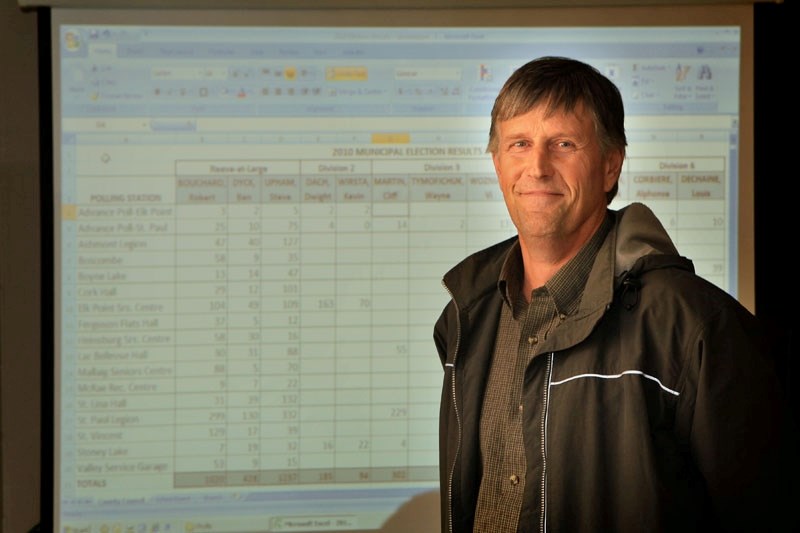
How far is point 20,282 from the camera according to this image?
203 centimetres

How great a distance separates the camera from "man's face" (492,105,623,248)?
1.41 metres

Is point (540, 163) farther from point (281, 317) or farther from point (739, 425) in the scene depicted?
point (281, 317)

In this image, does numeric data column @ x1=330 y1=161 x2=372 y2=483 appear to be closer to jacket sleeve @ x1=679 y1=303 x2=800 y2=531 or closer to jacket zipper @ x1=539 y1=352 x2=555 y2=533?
jacket zipper @ x1=539 y1=352 x2=555 y2=533

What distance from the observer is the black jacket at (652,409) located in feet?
4.00

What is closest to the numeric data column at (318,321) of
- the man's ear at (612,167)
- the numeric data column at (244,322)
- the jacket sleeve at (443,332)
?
the numeric data column at (244,322)

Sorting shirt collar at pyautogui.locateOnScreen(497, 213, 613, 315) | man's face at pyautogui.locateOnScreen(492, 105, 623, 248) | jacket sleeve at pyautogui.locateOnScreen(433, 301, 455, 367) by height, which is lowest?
jacket sleeve at pyautogui.locateOnScreen(433, 301, 455, 367)

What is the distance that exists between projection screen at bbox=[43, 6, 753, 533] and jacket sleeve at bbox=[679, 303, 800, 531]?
82cm

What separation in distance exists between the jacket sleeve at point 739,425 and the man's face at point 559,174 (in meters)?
0.31

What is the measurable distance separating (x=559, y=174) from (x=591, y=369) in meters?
0.36

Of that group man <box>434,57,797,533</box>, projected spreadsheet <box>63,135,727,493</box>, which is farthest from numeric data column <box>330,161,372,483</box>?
man <box>434,57,797,533</box>

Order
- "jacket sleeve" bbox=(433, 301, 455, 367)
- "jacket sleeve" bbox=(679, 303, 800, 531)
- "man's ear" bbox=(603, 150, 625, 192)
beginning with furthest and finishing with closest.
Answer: "jacket sleeve" bbox=(433, 301, 455, 367)
"man's ear" bbox=(603, 150, 625, 192)
"jacket sleeve" bbox=(679, 303, 800, 531)

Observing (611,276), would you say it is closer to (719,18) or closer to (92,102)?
(719,18)

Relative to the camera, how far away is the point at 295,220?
1.96 m

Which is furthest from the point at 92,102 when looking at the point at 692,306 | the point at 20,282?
the point at 692,306
